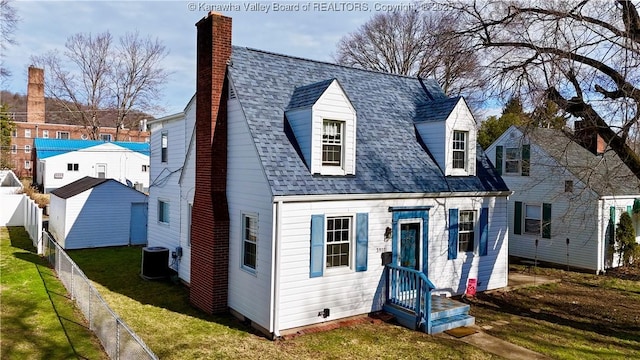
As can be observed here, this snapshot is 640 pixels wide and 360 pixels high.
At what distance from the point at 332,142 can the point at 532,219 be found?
13775 mm

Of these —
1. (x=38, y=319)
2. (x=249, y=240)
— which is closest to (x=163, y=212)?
(x=38, y=319)

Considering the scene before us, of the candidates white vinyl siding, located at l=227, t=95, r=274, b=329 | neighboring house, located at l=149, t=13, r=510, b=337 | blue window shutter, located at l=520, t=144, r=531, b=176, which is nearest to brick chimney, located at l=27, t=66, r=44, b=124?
neighboring house, located at l=149, t=13, r=510, b=337

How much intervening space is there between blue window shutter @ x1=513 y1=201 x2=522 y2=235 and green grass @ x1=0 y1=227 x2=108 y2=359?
18.8 m

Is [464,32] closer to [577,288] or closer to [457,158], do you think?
[457,158]

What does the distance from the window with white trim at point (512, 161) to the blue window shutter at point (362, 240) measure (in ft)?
44.3

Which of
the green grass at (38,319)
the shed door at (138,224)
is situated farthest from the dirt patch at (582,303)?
the shed door at (138,224)

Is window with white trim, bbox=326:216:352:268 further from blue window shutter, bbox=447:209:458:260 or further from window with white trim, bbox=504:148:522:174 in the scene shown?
window with white trim, bbox=504:148:522:174

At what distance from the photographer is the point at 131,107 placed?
53.2 metres

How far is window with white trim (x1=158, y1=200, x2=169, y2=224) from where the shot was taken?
55.1 ft

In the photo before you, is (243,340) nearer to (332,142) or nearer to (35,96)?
(332,142)

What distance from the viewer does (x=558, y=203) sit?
1994 centimetres

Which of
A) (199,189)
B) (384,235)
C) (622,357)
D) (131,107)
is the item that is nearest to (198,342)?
(199,189)

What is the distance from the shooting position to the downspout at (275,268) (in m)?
10.2

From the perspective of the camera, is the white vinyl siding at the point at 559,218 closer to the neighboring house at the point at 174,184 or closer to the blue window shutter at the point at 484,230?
the blue window shutter at the point at 484,230
